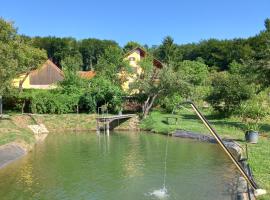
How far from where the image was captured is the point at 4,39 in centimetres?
3127

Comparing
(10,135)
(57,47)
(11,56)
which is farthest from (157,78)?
(57,47)

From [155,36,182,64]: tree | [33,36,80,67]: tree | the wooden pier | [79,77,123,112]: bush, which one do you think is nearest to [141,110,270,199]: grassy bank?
the wooden pier

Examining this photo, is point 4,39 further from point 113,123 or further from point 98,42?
point 98,42

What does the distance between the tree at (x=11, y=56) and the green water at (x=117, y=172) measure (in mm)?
5173

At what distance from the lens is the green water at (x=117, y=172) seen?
13.6m

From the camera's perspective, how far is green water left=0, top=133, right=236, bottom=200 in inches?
537

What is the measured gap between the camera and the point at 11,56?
28.4 m

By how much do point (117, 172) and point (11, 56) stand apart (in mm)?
15073

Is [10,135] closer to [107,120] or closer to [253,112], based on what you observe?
[107,120]

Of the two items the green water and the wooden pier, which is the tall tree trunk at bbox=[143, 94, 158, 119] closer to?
the wooden pier

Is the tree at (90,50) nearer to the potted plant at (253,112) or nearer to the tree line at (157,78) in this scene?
the tree line at (157,78)

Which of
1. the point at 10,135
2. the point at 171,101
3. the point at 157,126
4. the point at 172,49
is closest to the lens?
the point at 10,135

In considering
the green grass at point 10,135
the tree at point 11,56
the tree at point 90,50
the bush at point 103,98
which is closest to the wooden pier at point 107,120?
the bush at point 103,98

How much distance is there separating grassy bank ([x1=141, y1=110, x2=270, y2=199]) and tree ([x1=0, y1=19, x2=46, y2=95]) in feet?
34.5
